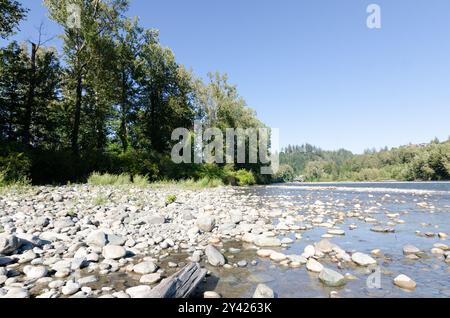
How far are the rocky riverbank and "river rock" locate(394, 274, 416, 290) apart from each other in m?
0.01

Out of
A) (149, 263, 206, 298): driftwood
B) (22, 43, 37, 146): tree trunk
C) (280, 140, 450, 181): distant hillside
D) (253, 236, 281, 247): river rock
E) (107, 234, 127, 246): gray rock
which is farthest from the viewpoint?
(280, 140, 450, 181): distant hillside

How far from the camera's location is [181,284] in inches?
132

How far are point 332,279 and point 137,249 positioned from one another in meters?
3.36

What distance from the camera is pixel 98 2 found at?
67.6 feet

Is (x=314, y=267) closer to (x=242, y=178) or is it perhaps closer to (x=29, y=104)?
(x=29, y=104)

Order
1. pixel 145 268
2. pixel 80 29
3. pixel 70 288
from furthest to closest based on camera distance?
pixel 80 29
pixel 145 268
pixel 70 288

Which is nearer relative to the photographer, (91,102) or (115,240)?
(115,240)

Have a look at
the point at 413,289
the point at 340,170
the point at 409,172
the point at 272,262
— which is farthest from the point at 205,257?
the point at 340,170

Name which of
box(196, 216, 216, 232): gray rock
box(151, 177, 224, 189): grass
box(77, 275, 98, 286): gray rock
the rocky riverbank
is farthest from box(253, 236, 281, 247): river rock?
box(151, 177, 224, 189): grass

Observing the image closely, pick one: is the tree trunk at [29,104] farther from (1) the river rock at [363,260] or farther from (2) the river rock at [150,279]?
(1) the river rock at [363,260]

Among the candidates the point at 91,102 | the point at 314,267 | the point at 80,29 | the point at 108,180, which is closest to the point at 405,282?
the point at 314,267

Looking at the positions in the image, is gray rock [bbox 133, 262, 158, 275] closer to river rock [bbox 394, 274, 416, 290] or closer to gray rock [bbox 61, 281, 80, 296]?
gray rock [bbox 61, 281, 80, 296]

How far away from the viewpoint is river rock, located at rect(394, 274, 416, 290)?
12.2ft
